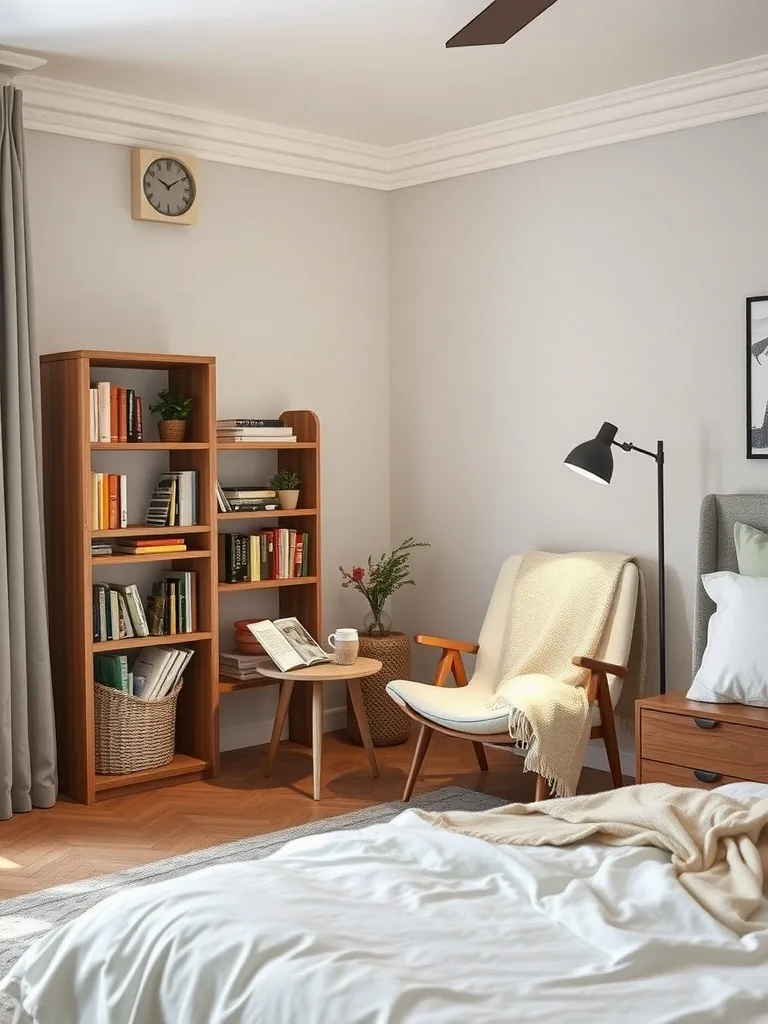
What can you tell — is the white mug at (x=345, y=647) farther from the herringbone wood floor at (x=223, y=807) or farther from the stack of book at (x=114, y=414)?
the stack of book at (x=114, y=414)

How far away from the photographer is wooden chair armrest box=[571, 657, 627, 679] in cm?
408

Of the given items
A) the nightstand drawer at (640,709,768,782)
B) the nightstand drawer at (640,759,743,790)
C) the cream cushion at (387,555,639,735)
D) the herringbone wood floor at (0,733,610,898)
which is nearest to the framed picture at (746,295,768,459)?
the cream cushion at (387,555,639,735)

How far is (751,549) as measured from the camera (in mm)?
4082

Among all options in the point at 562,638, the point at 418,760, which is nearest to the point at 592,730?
the point at 562,638

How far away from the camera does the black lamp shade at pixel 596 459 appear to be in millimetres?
4234

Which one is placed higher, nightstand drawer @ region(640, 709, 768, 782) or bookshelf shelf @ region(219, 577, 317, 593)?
bookshelf shelf @ region(219, 577, 317, 593)

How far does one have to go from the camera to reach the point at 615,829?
7.79ft

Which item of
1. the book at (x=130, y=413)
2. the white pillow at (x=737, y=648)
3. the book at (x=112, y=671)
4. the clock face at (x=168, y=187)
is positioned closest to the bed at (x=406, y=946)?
the white pillow at (x=737, y=648)

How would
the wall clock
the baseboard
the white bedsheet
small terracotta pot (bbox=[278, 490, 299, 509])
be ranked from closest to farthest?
the white bedsheet, the wall clock, small terracotta pot (bbox=[278, 490, 299, 509]), the baseboard

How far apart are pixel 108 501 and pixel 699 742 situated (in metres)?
2.31

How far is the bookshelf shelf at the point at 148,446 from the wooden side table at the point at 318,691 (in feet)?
3.02

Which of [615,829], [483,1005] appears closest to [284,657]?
[615,829]

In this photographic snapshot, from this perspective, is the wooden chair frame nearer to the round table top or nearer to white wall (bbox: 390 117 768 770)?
the round table top

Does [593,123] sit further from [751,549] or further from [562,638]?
[562,638]
